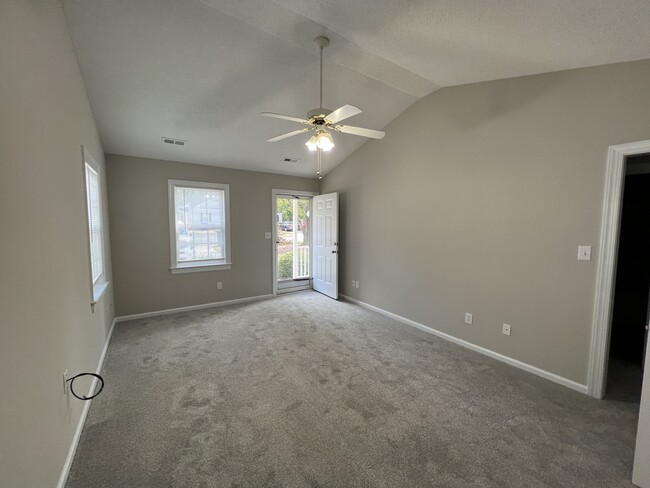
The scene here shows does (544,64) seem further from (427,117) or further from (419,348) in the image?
(419,348)

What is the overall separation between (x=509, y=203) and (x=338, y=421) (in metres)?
2.61

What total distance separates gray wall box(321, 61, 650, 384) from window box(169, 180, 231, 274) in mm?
2738

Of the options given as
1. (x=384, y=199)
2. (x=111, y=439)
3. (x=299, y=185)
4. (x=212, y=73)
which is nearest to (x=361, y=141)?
(x=384, y=199)

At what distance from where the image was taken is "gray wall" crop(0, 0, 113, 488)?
109cm

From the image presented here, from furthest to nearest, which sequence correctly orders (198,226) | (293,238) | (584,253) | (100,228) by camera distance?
(293,238) → (198,226) → (100,228) → (584,253)

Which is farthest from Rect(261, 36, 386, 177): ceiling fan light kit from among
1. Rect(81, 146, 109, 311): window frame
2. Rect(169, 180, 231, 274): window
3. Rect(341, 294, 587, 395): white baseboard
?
Rect(169, 180, 231, 274): window

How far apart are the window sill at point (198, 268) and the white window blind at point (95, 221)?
119cm

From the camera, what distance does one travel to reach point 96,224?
117 inches

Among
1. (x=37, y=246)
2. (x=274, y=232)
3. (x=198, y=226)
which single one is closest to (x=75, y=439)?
(x=37, y=246)

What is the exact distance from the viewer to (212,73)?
2.63 metres

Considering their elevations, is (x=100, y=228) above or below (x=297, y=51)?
below

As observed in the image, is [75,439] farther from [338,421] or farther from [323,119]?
[323,119]

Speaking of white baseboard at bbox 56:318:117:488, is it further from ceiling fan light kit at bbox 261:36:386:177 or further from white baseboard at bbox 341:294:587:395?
white baseboard at bbox 341:294:587:395

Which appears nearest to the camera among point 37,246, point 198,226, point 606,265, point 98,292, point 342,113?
point 37,246
